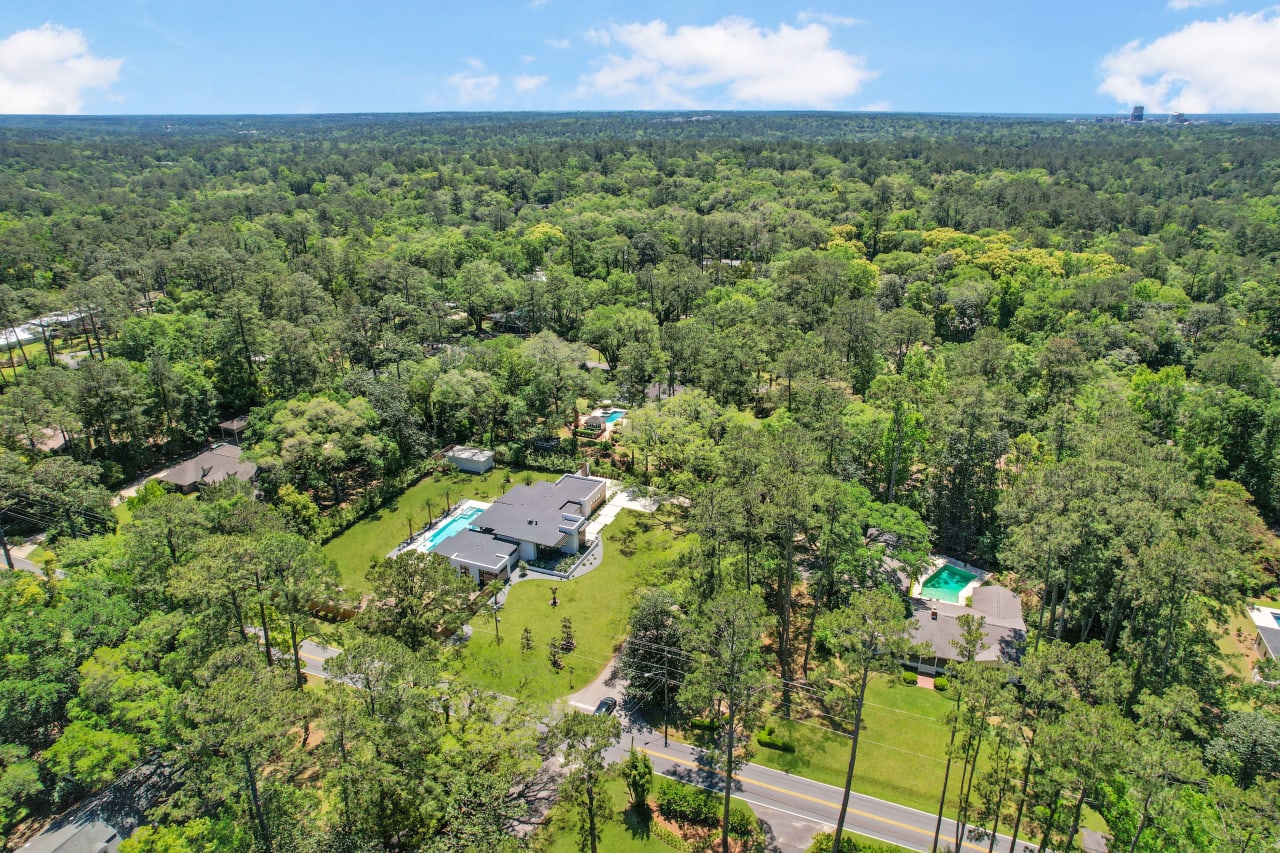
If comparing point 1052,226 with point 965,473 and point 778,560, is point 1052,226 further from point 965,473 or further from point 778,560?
point 778,560

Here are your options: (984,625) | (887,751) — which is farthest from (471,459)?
(984,625)

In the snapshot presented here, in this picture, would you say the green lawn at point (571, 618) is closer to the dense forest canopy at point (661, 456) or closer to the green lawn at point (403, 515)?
the dense forest canopy at point (661, 456)

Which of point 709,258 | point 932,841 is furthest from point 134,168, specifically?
point 932,841

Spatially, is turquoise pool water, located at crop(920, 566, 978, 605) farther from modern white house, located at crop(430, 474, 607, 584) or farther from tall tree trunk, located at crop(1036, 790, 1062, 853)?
modern white house, located at crop(430, 474, 607, 584)

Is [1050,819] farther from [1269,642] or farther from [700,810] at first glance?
[1269,642]

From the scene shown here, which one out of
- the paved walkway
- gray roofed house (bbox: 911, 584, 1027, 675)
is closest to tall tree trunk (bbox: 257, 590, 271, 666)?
the paved walkway

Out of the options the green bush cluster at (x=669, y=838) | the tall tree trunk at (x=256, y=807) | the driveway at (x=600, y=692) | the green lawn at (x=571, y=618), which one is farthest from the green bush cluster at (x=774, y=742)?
the tall tree trunk at (x=256, y=807)

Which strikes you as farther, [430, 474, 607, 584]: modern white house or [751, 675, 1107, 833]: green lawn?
[430, 474, 607, 584]: modern white house
